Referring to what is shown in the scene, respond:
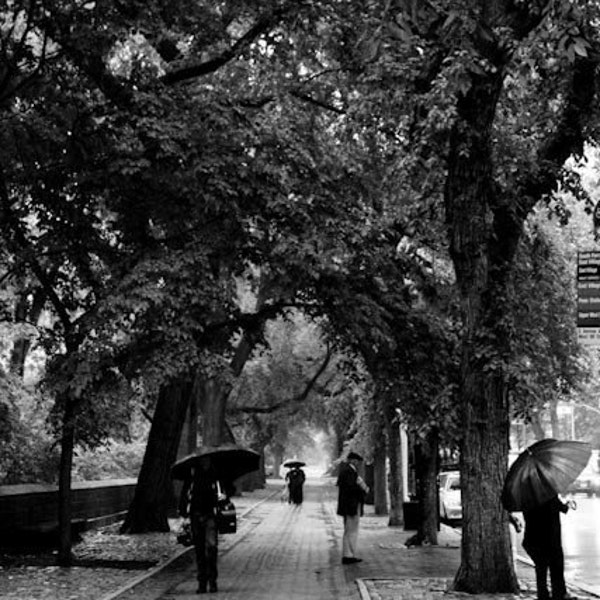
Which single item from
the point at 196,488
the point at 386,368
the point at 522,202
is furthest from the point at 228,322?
the point at 522,202

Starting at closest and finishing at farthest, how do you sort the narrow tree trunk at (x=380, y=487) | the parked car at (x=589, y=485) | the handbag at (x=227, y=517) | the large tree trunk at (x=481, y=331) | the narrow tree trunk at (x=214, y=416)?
the large tree trunk at (x=481, y=331)
the handbag at (x=227, y=517)
the narrow tree trunk at (x=380, y=487)
the narrow tree trunk at (x=214, y=416)
the parked car at (x=589, y=485)

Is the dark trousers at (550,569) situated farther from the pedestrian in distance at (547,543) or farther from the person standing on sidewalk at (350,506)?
the person standing on sidewalk at (350,506)

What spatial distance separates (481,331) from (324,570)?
5371mm

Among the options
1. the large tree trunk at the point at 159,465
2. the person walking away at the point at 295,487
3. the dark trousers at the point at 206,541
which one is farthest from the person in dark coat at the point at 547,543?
the person walking away at the point at 295,487

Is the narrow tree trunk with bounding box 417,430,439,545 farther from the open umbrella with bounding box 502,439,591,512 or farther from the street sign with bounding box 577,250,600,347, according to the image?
the street sign with bounding box 577,250,600,347

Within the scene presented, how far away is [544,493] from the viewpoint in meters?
9.52

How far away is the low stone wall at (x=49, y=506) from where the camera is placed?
16.5 metres

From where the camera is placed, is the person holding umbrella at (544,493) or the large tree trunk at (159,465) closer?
the person holding umbrella at (544,493)

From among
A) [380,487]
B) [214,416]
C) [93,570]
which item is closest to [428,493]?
[93,570]

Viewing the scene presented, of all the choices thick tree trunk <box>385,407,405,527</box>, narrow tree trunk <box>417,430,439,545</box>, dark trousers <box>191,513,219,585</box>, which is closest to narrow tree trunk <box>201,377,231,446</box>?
thick tree trunk <box>385,407,405,527</box>

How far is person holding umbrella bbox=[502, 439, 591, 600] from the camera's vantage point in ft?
31.4

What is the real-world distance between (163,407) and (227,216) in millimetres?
8287

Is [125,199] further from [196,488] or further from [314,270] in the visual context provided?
[196,488]

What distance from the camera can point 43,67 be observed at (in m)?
12.8
